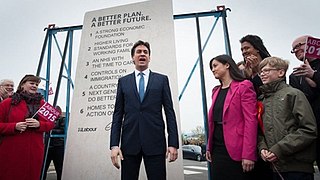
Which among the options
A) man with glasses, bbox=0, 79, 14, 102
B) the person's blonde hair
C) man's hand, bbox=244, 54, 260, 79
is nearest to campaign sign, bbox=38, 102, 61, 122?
man with glasses, bbox=0, 79, 14, 102

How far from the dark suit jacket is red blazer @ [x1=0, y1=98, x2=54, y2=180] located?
110 centimetres

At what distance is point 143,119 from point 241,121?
68 cm

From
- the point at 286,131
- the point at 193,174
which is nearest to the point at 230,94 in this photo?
the point at 286,131

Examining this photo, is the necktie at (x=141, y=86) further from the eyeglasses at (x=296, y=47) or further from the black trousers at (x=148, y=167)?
the eyeglasses at (x=296, y=47)

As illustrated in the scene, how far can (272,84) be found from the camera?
1865mm

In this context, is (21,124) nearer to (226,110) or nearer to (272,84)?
(226,110)

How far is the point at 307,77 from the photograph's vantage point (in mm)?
1858

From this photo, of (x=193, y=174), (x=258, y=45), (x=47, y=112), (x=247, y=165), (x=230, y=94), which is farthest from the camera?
(x=193, y=174)

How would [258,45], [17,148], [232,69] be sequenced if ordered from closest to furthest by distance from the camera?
[232,69], [258,45], [17,148]

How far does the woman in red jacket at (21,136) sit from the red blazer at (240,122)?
1.80 meters

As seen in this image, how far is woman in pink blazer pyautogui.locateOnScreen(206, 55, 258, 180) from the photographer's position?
5.89ft

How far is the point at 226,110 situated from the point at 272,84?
1.17 feet

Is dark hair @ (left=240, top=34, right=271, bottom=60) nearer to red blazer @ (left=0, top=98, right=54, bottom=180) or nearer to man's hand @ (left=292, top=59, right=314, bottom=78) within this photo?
man's hand @ (left=292, top=59, right=314, bottom=78)

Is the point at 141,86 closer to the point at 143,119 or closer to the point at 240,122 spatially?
the point at 143,119
